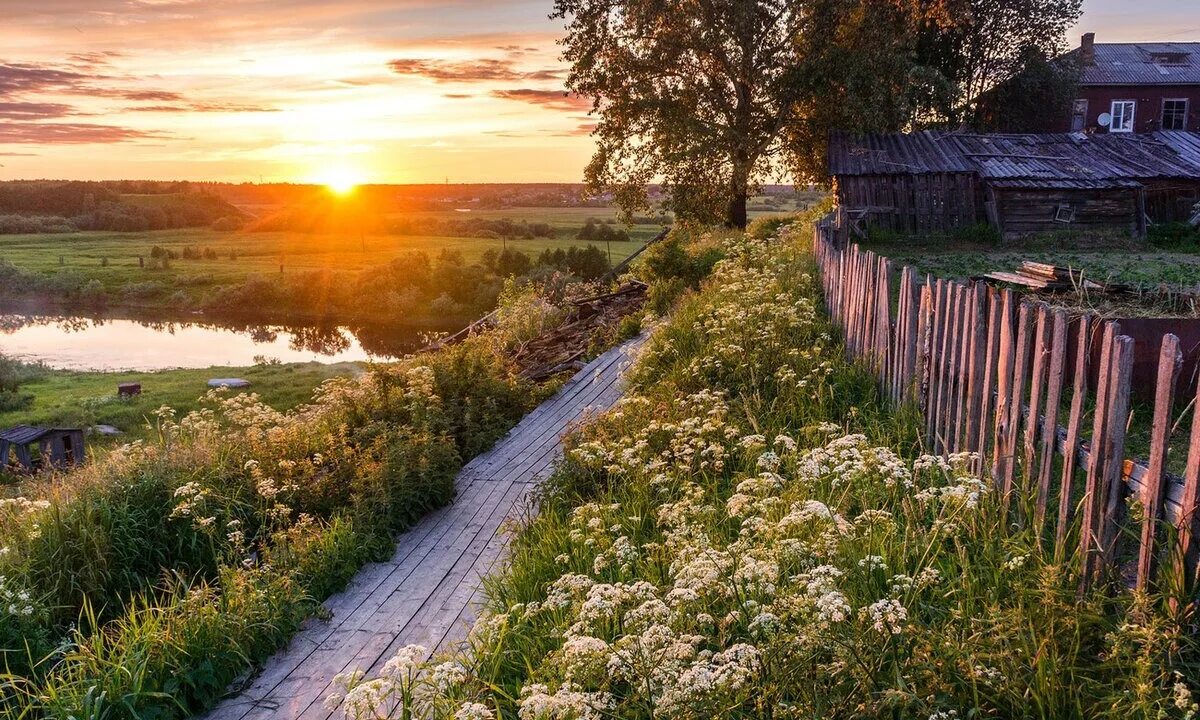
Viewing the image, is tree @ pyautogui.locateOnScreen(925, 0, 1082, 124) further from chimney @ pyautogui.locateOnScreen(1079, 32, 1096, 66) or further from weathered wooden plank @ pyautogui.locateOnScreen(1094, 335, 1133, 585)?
weathered wooden plank @ pyautogui.locateOnScreen(1094, 335, 1133, 585)

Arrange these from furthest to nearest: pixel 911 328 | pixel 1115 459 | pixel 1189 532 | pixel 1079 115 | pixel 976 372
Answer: pixel 1079 115, pixel 911 328, pixel 976 372, pixel 1115 459, pixel 1189 532

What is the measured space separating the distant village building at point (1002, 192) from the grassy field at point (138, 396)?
1925 cm

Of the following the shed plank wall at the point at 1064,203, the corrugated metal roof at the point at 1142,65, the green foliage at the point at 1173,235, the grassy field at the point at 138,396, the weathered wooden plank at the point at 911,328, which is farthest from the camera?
the corrugated metal roof at the point at 1142,65

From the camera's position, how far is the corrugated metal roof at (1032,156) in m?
24.3

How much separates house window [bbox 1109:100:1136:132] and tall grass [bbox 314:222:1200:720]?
142 ft

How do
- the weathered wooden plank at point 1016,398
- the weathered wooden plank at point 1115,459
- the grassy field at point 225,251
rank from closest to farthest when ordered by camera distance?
1. the weathered wooden plank at point 1115,459
2. the weathered wooden plank at point 1016,398
3. the grassy field at point 225,251

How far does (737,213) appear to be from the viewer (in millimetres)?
28125

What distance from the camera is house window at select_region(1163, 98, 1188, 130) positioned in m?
39.4

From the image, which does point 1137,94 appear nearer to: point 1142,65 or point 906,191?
point 1142,65

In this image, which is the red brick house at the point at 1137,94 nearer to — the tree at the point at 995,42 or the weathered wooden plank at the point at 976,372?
the tree at the point at 995,42

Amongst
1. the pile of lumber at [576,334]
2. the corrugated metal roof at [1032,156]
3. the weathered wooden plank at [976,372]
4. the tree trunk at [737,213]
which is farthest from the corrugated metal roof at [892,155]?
the weathered wooden plank at [976,372]

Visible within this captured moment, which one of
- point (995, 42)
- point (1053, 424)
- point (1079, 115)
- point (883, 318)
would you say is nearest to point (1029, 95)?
point (995, 42)

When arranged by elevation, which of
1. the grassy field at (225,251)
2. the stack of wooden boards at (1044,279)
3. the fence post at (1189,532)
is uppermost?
the stack of wooden boards at (1044,279)

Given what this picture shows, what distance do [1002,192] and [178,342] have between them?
167 ft
